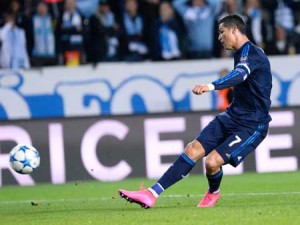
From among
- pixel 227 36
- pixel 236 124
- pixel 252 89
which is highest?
pixel 227 36

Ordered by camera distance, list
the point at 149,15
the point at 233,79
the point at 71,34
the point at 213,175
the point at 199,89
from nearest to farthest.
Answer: the point at 199,89, the point at 233,79, the point at 213,175, the point at 71,34, the point at 149,15

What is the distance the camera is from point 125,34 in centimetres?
1777

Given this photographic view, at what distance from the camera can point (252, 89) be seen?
1012 centimetres

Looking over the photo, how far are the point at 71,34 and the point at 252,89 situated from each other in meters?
7.86

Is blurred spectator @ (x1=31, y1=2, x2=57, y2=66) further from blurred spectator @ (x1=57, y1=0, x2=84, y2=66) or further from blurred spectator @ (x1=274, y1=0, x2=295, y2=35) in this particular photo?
blurred spectator @ (x1=274, y1=0, x2=295, y2=35)

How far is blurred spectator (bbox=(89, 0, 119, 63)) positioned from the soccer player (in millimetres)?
7726

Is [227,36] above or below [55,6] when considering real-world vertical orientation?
above

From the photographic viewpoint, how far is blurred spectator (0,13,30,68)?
57.7 ft

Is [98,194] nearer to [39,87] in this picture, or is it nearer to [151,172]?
[151,172]

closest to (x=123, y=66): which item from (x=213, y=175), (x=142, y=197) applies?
(x=213, y=175)

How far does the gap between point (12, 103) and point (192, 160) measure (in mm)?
8010

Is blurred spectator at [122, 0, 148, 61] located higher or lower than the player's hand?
lower

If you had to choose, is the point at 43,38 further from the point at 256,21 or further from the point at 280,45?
the point at 280,45

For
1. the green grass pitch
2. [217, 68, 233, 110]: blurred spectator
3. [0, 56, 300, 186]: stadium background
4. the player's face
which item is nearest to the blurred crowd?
[217, 68, 233, 110]: blurred spectator
